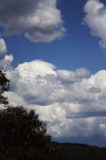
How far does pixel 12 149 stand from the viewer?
85438 mm

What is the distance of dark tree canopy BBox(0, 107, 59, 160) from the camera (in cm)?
8512

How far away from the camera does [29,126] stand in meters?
86.1

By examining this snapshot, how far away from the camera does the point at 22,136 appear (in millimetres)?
85562

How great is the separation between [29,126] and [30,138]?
2003 millimetres

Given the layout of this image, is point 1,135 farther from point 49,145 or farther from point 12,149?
point 49,145

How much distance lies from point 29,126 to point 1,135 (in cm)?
484

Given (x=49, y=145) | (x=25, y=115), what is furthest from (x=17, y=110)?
(x=49, y=145)

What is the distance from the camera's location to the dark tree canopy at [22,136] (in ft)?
279

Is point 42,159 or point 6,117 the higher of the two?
point 6,117

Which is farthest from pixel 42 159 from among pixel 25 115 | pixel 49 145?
pixel 25 115

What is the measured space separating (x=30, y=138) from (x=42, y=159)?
4211 mm

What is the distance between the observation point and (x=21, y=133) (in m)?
85.6

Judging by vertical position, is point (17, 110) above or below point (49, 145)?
above

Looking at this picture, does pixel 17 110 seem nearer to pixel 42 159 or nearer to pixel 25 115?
pixel 25 115
